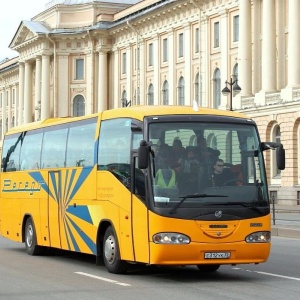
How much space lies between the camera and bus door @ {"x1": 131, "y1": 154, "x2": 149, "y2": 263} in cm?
Result: 1605

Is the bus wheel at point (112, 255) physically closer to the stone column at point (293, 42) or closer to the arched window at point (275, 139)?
the stone column at point (293, 42)

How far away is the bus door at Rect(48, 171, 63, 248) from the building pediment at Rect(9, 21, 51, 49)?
78804 millimetres

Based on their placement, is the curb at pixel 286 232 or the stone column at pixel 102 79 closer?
the curb at pixel 286 232

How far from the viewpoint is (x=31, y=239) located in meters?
22.6

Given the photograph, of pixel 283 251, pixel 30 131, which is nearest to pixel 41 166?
pixel 30 131

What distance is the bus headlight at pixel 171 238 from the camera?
15.7 meters

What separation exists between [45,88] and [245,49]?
38042mm

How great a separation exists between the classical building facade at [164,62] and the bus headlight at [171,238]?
27.1 m

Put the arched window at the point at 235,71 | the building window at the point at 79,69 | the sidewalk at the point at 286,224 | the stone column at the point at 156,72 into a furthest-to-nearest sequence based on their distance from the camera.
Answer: the building window at the point at 79,69, the stone column at the point at 156,72, the arched window at the point at 235,71, the sidewalk at the point at 286,224

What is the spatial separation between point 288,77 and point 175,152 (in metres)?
45.7

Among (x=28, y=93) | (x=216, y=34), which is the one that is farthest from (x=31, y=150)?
(x=28, y=93)

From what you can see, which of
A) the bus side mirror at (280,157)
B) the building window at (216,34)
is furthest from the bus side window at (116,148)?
the building window at (216,34)

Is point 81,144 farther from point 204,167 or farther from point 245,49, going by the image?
point 245,49

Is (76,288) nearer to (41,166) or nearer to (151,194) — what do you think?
(151,194)
